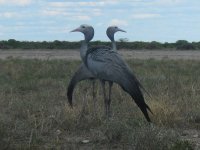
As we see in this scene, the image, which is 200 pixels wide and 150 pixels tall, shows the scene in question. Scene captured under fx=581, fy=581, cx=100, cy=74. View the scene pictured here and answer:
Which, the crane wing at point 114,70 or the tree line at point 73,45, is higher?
the crane wing at point 114,70

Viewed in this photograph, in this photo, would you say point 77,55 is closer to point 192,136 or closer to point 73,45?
point 73,45

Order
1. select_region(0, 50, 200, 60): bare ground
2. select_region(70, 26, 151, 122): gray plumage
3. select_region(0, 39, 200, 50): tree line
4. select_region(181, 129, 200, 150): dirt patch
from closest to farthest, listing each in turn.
A: select_region(181, 129, 200, 150): dirt patch < select_region(70, 26, 151, 122): gray plumage < select_region(0, 50, 200, 60): bare ground < select_region(0, 39, 200, 50): tree line

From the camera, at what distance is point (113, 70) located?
986 cm

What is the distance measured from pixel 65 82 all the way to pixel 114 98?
4.68 meters

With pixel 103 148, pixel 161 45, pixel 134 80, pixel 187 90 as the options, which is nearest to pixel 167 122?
pixel 134 80

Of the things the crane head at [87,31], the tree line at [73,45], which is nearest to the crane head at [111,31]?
the crane head at [87,31]

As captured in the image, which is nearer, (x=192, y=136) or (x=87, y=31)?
(x=192, y=136)

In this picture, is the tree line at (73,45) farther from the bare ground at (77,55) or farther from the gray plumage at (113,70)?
the gray plumage at (113,70)

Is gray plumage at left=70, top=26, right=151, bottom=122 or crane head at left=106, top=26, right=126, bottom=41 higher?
crane head at left=106, top=26, right=126, bottom=41

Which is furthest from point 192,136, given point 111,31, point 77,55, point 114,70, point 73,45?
point 73,45

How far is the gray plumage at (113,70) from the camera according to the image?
371 inches

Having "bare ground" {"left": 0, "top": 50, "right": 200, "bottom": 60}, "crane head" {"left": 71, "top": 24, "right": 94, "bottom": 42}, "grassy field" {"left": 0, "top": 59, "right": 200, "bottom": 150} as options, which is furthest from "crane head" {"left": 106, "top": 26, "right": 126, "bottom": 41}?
"bare ground" {"left": 0, "top": 50, "right": 200, "bottom": 60}

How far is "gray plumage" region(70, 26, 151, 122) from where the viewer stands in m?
9.41

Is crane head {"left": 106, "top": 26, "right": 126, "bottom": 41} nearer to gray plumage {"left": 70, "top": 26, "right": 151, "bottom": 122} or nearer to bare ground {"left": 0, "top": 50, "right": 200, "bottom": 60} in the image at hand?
gray plumage {"left": 70, "top": 26, "right": 151, "bottom": 122}
